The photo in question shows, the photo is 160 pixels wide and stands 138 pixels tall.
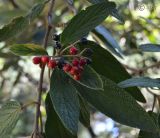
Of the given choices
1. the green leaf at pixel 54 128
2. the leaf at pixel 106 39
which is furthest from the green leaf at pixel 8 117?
the leaf at pixel 106 39

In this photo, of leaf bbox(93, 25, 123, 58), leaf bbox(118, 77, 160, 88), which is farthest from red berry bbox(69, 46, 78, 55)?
leaf bbox(93, 25, 123, 58)

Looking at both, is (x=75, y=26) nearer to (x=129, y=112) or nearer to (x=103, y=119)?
(x=129, y=112)

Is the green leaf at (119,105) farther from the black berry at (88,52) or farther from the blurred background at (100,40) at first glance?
the blurred background at (100,40)

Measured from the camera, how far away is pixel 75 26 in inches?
33.9

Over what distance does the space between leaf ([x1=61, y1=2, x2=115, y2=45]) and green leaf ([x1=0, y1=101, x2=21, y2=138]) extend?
0.17m

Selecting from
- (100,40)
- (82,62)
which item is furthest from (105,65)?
(100,40)

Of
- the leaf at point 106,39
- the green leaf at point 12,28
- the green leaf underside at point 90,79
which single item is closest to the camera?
the green leaf underside at point 90,79

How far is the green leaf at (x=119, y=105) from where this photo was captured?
2.84 ft

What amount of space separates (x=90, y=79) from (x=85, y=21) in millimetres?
117

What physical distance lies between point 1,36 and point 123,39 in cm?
121

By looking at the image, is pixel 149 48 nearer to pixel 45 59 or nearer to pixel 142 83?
pixel 142 83

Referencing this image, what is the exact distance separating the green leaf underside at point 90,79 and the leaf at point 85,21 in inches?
2.7

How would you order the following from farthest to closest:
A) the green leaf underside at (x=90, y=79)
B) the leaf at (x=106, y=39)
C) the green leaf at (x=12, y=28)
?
the leaf at (x=106, y=39) → the green leaf at (x=12, y=28) → the green leaf underside at (x=90, y=79)

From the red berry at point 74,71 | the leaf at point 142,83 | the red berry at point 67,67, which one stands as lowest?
the leaf at point 142,83
